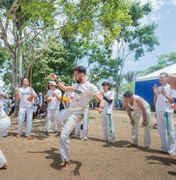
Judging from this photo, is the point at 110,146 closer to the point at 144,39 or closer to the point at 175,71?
the point at 175,71

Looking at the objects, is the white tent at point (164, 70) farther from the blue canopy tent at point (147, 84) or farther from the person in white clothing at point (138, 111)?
the person in white clothing at point (138, 111)

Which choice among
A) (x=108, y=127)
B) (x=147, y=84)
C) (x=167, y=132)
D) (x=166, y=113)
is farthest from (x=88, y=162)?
(x=147, y=84)

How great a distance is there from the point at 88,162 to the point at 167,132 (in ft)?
7.14

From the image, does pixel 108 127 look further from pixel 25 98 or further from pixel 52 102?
pixel 25 98

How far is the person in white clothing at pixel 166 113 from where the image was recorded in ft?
20.3

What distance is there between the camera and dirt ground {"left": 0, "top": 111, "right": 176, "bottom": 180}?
486 cm

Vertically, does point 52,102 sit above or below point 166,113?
above

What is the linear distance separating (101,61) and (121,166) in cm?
2093

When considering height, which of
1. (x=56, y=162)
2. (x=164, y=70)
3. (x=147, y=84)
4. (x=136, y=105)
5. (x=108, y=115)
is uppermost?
(x=164, y=70)

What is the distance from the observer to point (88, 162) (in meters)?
5.73

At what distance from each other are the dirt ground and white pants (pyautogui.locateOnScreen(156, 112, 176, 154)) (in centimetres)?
27

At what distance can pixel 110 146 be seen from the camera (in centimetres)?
746

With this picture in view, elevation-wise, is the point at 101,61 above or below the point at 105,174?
above

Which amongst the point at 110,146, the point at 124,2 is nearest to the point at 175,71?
the point at 124,2
